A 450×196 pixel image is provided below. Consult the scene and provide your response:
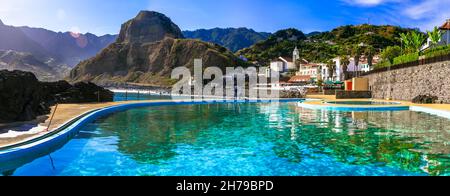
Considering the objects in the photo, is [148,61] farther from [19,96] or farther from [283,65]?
[19,96]

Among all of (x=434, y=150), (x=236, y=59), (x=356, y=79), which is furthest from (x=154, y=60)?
(x=434, y=150)

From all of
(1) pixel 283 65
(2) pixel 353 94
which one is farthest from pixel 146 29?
(2) pixel 353 94

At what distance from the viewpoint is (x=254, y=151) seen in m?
9.29

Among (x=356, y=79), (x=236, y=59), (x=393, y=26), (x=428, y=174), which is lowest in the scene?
(x=428, y=174)

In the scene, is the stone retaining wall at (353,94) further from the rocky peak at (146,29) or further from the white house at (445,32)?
the rocky peak at (146,29)

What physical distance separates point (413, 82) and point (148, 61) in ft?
363

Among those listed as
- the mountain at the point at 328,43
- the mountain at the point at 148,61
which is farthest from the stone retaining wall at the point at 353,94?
the mountain at the point at 148,61

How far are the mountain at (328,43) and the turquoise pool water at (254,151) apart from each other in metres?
98.0

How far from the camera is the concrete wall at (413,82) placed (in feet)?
78.0

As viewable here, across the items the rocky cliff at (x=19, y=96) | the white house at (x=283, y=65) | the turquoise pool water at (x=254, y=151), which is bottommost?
the turquoise pool water at (x=254, y=151)

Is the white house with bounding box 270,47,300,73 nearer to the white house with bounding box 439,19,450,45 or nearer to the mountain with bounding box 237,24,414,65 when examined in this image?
the mountain with bounding box 237,24,414,65
